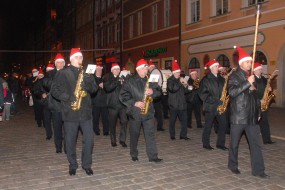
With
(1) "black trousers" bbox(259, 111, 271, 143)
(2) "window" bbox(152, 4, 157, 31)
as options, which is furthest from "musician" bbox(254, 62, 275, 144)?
(2) "window" bbox(152, 4, 157, 31)

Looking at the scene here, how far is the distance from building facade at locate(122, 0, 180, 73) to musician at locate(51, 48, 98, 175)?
17.9m

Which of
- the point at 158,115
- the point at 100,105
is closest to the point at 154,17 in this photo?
the point at 158,115

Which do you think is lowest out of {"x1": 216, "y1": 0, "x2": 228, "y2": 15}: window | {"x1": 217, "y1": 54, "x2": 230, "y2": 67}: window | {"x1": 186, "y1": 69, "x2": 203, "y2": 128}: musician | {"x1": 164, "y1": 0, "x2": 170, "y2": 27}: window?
{"x1": 186, "y1": 69, "x2": 203, "y2": 128}: musician

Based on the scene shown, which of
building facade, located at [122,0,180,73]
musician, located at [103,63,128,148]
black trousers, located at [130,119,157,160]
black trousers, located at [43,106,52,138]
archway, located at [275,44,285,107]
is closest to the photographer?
black trousers, located at [130,119,157,160]

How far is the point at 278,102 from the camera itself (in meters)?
17.4

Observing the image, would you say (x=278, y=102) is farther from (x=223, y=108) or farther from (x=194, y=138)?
(x=223, y=108)

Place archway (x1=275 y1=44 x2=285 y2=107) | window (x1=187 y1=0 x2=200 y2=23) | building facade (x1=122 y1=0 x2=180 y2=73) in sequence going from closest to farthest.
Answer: archway (x1=275 y1=44 x2=285 y2=107)
window (x1=187 y1=0 x2=200 y2=23)
building facade (x1=122 y1=0 x2=180 y2=73)

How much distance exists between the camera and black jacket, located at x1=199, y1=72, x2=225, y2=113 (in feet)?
25.9

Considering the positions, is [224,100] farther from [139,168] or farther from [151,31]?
[151,31]

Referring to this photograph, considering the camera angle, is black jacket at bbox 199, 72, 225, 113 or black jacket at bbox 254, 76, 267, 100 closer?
black jacket at bbox 199, 72, 225, 113

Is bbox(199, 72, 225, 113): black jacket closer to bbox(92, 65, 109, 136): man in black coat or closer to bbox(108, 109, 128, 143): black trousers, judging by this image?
bbox(108, 109, 128, 143): black trousers

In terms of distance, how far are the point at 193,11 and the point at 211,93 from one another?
16.2 metres

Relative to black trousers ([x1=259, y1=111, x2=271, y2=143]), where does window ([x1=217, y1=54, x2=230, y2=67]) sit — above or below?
above

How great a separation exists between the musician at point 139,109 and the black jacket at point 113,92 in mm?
1629
